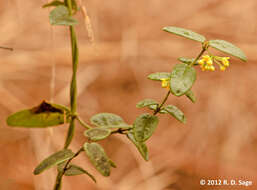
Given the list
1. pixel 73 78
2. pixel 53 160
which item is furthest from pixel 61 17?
pixel 53 160

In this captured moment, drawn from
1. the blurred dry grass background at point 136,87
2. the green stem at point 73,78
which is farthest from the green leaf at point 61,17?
the blurred dry grass background at point 136,87

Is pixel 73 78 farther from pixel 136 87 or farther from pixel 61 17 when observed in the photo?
pixel 136 87

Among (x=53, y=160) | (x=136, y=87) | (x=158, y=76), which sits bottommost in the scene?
(x=53, y=160)

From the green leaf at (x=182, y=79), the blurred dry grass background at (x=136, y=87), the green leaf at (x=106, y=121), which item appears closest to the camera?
the green leaf at (x=182, y=79)

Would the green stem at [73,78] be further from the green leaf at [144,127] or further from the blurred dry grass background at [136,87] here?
the blurred dry grass background at [136,87]

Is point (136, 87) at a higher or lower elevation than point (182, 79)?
higher

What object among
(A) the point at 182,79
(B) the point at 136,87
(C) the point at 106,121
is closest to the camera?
(A) the point at 182,79

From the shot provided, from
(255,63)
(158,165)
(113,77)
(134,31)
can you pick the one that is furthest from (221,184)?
(134,31)

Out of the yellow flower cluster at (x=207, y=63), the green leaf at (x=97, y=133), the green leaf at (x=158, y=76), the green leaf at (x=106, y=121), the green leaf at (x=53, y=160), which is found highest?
the yellow flower cluster at (x=207, y=63)
